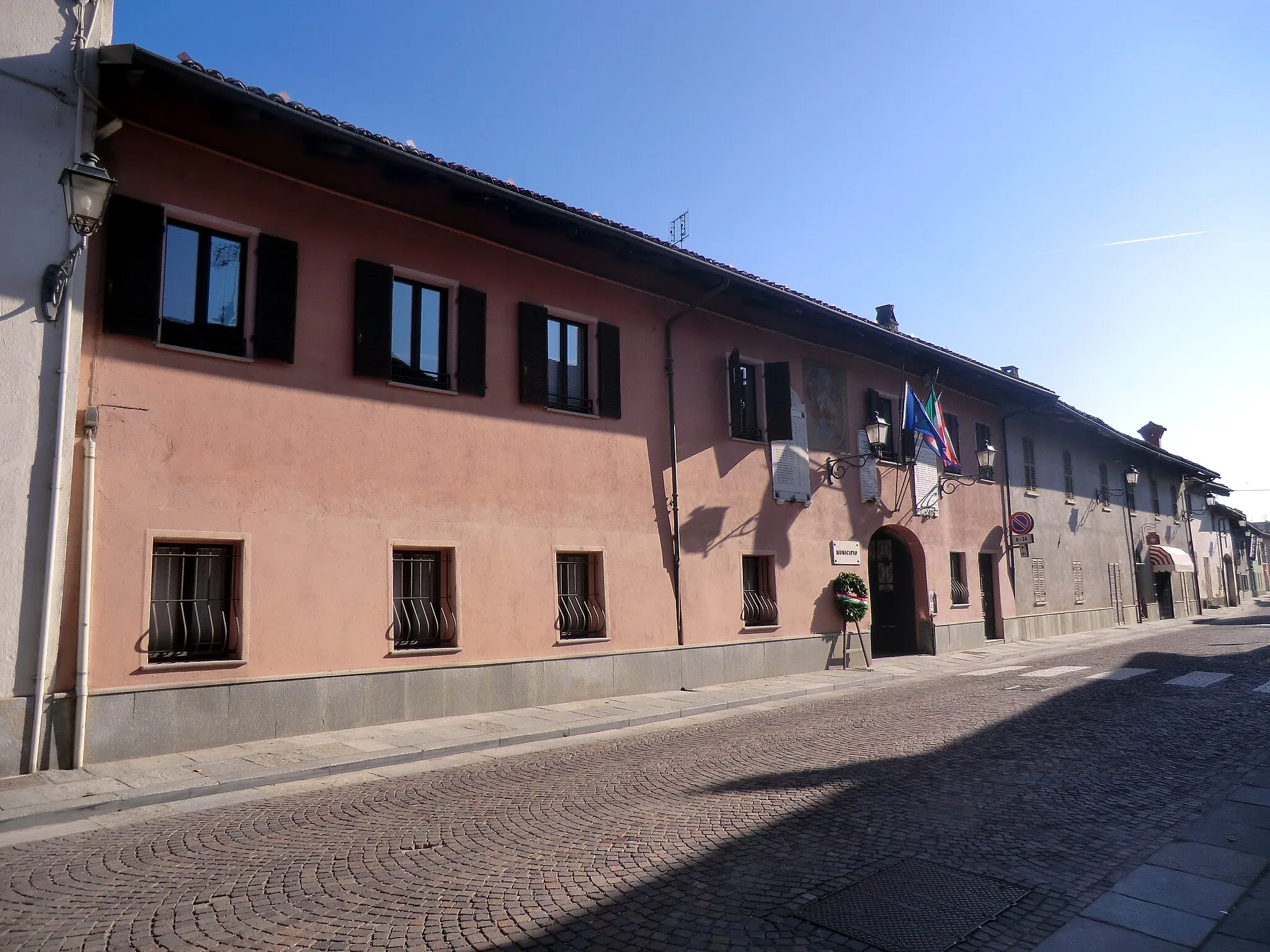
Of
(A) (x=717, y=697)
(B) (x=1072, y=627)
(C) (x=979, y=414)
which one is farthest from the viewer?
(B) (x=1072, y=627)

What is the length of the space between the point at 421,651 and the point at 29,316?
5632 millimetres

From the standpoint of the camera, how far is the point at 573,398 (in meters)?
13.7

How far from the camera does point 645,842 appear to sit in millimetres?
5527

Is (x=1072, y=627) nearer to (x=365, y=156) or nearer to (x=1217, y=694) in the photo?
(x=1217, y=694)

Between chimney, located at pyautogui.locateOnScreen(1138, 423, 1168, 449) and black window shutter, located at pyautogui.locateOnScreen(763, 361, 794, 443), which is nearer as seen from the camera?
black window shutter, located at pyautogui.locateOnScreen(763, 361, 794, 443)

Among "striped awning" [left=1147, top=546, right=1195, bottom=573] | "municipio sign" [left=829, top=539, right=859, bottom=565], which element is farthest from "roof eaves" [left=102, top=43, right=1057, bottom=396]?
"striped awning" [left=1147, top=546, right=1195, bottom=573]

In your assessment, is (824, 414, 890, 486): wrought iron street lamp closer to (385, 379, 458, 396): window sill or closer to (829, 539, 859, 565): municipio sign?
(829, 539, 859, 565): municipio sign

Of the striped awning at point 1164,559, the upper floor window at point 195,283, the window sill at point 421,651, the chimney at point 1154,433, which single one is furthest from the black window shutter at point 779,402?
the chimney at point 1154,433

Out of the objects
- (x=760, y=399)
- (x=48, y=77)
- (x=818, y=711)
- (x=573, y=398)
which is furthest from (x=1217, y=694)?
(x=48, y=77)

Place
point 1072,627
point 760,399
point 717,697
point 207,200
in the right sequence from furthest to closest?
point 1072,627
point 760,399
point 717,697
point 207,200

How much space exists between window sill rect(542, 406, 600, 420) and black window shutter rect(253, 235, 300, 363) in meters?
3.94

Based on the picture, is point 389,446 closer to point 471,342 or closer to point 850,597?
point 471,342

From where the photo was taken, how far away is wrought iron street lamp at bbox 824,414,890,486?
59.1ft

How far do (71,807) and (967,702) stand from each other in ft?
34.0
